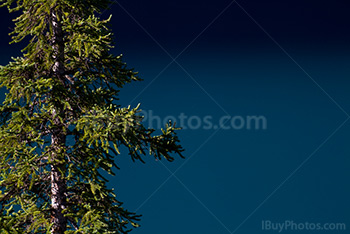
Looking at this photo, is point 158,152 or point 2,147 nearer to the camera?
point 2,147

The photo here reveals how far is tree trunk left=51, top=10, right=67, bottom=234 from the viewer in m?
3.27

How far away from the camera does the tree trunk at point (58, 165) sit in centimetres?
327

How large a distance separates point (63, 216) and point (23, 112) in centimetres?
76

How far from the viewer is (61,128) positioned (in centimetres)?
332

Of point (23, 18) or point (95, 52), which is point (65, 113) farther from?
point (23, 18)

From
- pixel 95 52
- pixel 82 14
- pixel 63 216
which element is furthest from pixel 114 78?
pixel 63 216

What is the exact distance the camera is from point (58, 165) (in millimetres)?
3240

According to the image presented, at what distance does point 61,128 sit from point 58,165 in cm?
26

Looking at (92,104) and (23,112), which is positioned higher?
(92,104)

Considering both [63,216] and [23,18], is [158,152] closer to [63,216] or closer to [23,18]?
[63,216]

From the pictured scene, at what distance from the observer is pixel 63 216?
3318mm

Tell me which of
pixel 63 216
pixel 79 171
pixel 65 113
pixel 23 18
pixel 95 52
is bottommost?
pixel 63 216

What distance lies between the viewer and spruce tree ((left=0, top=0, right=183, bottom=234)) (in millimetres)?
3068

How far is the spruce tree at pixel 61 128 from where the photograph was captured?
3.07 m
